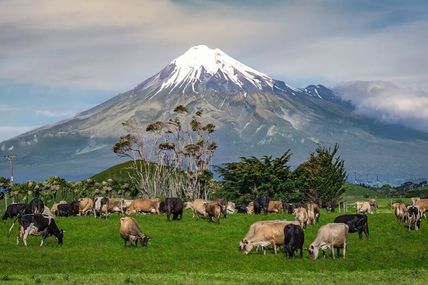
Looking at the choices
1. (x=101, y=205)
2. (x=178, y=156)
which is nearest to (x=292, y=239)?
(x=101, y=205)

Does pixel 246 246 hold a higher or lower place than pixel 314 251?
higher

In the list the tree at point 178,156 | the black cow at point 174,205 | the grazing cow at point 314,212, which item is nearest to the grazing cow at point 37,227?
the black cow at point 174,205

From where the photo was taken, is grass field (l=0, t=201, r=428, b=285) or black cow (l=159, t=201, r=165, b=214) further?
black cow (l=159, t=201, r=165, b=214)

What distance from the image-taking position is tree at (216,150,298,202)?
252ft

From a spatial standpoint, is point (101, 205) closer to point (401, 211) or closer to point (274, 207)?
point (274, 207)

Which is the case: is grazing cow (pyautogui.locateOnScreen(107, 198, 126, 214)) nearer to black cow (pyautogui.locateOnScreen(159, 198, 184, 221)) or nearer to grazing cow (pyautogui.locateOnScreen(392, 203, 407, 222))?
black cow (pyautogui.locateOnScreen(159, 198, 184, 221))

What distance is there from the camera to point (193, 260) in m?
29.1

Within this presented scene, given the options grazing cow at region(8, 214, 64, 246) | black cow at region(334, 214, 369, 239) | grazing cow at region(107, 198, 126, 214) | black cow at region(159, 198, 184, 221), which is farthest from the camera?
grazing cow at region(107, 198, 126, 214)

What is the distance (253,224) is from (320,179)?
4867cm

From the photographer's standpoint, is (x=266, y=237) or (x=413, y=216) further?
(x=413, y=216)

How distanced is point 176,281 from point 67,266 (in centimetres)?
568

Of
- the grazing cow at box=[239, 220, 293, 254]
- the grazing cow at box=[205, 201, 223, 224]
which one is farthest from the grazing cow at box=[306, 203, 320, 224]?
the grazing cow at box=[239, 220, 293, 254]

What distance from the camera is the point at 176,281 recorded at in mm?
23172

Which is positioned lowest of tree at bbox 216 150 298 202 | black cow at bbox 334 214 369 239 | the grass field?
the grass field
